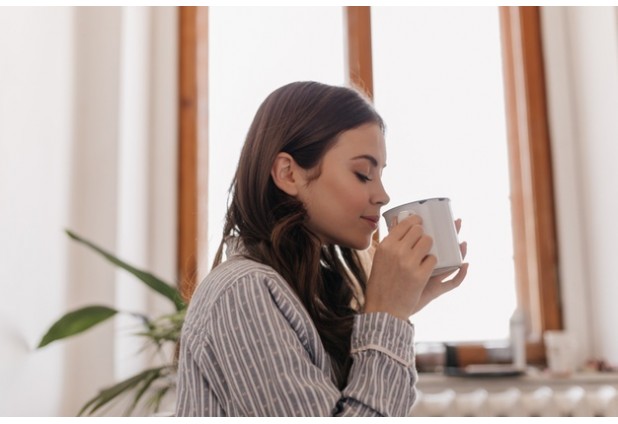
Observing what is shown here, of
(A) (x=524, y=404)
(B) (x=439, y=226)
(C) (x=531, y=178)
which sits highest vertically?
(C) (x=531, y=178)

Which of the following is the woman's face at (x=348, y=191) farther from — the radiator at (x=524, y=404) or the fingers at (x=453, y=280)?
the radiator at (x=524, y=404)

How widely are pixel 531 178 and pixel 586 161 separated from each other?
0.50 ft

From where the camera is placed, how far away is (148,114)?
193 centimetres

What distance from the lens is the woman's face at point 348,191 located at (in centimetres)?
79

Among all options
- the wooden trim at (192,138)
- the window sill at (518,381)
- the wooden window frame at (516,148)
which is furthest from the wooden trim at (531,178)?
the wooden trim at (192,138)

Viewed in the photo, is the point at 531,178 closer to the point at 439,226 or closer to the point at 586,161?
the point at 586,161

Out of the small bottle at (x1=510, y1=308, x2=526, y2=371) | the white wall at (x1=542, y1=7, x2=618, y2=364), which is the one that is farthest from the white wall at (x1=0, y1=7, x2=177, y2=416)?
the white wall at (x1=542, y1=7, x2=618, y2=364)

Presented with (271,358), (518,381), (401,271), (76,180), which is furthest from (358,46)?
(271,358)

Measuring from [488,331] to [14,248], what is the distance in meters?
1.27

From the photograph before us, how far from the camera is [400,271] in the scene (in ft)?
2.40

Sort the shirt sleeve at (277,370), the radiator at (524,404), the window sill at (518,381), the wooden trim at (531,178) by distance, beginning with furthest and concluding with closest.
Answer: the wooden trim at (531,178) < the window sill at (518,381) < the radiator at (524,404) < the shirt sleeve at (277,370)
